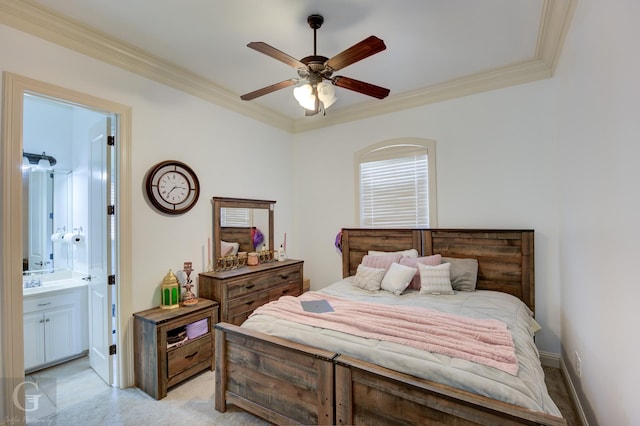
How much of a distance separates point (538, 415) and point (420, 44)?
2.81 m

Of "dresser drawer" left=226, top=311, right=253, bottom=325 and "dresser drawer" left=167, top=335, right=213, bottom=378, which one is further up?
"dresser drawer" left=226, top=311, right=253, bottom=325

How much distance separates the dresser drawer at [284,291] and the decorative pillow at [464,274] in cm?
203

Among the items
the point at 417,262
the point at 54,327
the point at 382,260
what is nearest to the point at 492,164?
the point at 417,262

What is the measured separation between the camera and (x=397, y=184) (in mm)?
3838

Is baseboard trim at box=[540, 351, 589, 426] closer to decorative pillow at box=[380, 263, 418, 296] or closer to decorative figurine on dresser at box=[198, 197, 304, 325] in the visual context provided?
decorative pillow at box=[380, 263, 418, 296]

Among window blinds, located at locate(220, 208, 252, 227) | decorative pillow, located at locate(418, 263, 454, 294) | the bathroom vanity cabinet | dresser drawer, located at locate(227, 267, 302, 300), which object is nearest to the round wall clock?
window blinds, located at locate(220, 208, 252, 227)

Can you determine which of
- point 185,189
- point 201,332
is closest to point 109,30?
point 185,189

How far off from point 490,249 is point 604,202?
1612mm

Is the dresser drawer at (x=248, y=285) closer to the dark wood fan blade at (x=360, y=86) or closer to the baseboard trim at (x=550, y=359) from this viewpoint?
the dark wood fan blade at (x=360, y=86)

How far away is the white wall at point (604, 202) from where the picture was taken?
1270 mm

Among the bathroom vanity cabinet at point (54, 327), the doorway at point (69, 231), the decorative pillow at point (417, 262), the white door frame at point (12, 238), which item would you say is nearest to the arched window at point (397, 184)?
the decorative pillow at point (417, 262)

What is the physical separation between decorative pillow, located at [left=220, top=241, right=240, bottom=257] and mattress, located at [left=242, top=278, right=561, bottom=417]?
1.42m

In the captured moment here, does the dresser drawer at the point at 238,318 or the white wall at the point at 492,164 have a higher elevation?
the white wall at the point at 492,164

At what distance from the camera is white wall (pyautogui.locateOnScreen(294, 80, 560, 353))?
2.94m
